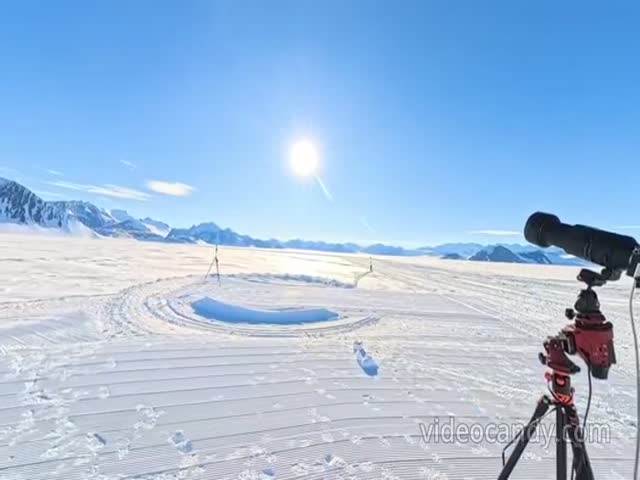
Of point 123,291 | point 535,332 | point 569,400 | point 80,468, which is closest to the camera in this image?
point 569,400

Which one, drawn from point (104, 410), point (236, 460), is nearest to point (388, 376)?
point (236, 460)

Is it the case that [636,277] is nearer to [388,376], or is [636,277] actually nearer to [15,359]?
[388,376]

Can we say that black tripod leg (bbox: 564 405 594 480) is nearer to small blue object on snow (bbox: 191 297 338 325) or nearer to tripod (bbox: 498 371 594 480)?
tripod (bbox: 498 371 594 480)

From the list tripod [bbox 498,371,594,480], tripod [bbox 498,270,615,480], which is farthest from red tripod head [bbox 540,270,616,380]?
tripod [bbox 498,371,594,480]

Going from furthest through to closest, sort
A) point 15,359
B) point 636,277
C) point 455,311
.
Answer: point 455,311, point 15,359, point 636,277

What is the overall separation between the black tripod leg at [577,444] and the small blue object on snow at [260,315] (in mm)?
5635

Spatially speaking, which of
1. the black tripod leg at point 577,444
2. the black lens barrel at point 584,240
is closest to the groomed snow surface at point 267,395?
the black tripod leg at point 577,444

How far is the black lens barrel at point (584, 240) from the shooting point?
1.14m

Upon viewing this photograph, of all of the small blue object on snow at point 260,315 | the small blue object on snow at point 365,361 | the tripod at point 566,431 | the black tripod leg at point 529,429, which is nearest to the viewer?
the tripod at point 566,431

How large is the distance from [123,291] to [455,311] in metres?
8.35

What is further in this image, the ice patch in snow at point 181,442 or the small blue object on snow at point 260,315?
the small blue object on snow at point 260,315

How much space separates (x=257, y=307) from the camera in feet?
25.4

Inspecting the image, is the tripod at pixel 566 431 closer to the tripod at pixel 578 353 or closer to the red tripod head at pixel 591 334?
the tripod at pixel 578 353

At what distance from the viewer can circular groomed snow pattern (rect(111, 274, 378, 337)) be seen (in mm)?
6270
